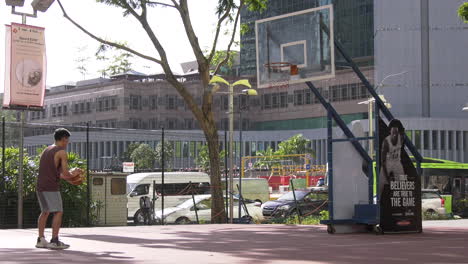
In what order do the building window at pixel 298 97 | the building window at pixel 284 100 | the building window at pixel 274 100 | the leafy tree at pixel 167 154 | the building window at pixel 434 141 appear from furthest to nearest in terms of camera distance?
1. the building window at pixel 274 100
2. the building window at pixel 284 100
3. the building window at pixel 298 97
4. the building window at pixel 434 141
5. the leafy tree at pixel 167 154

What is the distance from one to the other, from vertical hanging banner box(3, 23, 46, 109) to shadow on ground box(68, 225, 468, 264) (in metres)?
4.54

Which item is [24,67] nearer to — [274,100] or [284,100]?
[284,100]

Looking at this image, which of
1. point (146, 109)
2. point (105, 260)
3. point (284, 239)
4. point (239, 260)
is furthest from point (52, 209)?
point (146, 109)

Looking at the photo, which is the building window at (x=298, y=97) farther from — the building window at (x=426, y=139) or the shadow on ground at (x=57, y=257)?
the shadow on ground at (x=57, y=257)

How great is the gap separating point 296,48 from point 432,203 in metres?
17.6

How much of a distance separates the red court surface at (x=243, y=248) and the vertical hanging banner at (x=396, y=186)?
40 centimetres

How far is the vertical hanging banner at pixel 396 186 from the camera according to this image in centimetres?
1714

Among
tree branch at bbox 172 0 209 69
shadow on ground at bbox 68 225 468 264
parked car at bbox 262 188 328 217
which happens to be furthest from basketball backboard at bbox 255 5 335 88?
parked car at bbox 262 188 328 217

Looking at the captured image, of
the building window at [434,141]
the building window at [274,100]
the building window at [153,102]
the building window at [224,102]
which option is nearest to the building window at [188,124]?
the building window at [224,102]

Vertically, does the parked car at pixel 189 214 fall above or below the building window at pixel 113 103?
below

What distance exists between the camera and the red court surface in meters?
11.1

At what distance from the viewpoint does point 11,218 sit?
21953 mm

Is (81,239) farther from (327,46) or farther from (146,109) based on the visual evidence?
(146,109)

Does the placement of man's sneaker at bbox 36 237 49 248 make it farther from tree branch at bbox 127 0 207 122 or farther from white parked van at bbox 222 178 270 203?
white parked van at bbox 222 178 270 203
